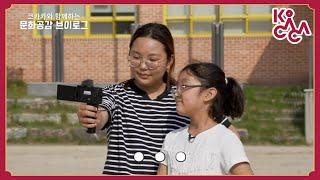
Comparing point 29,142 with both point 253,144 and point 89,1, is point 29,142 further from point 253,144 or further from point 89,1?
point 89,1

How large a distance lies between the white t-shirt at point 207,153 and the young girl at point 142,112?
0.15m

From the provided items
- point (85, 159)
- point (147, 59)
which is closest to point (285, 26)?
point (147, 59)

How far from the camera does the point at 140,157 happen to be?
11.1ft

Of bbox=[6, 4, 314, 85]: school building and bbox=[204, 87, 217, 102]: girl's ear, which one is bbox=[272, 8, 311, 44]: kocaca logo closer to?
bbox=[204, 87, 217, 102]: girl's ear

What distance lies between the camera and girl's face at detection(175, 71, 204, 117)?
10.7 feet

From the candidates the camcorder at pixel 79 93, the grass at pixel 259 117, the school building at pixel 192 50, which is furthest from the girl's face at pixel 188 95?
the school building at pixel 192 50

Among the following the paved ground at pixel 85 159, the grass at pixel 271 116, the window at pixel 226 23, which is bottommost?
the paved ground at pixel 85 159

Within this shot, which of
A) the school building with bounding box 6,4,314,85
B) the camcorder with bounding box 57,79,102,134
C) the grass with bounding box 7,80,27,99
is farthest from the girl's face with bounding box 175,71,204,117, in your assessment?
the school building with bounding box 6,4,314,85

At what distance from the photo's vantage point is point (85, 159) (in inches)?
446

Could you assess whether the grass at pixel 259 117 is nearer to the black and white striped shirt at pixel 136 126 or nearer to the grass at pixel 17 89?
the grass at pixel 17 89

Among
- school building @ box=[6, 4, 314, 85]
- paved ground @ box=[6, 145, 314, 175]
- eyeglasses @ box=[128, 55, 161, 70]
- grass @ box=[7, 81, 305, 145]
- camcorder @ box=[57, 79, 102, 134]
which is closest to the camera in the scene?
camcorder @ box=[57, 79, 102, 134]

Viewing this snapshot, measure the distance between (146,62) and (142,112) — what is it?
0.23 m

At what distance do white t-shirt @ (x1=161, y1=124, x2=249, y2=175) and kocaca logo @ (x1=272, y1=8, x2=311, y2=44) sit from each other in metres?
0.80

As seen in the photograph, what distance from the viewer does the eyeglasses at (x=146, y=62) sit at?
3.35m
